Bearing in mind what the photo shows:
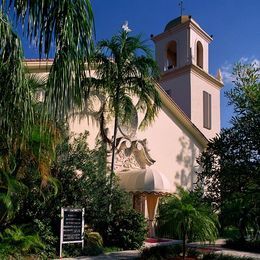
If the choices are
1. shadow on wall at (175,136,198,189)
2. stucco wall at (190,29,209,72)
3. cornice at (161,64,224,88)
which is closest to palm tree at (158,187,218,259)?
shadow on wall at (175,136,198,189)

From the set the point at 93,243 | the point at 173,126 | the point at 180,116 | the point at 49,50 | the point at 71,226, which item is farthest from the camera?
the point at 180,116

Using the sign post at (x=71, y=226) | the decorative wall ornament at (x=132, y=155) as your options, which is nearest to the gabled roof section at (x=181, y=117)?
the decorative wall ornament at (x=132, y=155)

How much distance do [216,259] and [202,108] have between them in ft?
64.6

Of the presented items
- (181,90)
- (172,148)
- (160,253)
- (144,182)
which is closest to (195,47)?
(181,90)

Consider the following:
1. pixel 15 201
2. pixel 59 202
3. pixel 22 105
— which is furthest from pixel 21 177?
pixel 22 105

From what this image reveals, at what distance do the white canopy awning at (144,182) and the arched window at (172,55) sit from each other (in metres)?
14.3

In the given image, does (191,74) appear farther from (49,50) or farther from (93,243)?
(49,50)

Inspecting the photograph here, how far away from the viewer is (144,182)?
21203 mm

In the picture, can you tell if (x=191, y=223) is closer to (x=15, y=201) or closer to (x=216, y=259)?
(x=216, y=259)

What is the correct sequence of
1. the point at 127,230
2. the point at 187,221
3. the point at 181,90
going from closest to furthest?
the point at 187,221, the point at 127,230, the point at 181,90

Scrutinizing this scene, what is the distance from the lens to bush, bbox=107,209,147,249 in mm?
17234

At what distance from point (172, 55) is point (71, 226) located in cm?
2314

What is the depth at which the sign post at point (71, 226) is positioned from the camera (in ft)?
48.8

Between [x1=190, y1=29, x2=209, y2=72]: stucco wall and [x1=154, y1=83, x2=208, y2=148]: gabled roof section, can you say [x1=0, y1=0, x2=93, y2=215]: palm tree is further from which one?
[x1=190, y1=29, x2=209, y2=72]: stucco wall
